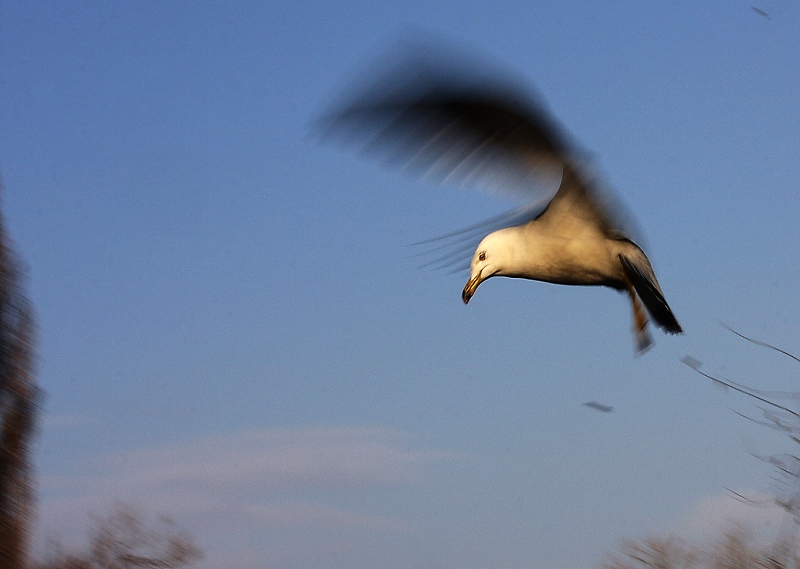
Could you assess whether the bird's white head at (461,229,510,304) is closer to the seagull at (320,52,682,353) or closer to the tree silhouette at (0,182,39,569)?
the seagull at (320,52,682,353)

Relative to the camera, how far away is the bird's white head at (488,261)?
594 cm

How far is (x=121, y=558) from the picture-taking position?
10008 millimetres

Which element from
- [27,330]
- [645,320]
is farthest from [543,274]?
[27,330]

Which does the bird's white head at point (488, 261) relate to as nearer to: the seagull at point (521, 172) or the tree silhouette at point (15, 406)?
the seagull at point (521, 172)

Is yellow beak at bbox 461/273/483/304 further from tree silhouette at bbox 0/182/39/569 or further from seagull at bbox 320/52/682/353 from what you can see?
tree silhouette at bbox 0/182/39/569

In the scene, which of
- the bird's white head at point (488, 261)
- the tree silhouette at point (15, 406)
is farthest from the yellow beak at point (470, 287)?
the tree silhouette at point (15, 406)

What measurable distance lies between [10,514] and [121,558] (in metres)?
3.61

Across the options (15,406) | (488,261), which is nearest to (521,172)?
(488,261)

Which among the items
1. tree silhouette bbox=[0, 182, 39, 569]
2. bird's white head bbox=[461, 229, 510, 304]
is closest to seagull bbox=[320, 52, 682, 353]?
bird's white head bbox=[461, 229, 510, 304]

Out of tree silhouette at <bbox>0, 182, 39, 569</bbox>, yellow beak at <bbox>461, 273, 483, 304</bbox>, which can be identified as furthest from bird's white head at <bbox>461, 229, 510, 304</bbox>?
tree silhouette at <bbox>0, 182, 39, 569</bbox>

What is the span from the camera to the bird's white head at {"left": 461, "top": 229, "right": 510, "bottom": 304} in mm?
5938

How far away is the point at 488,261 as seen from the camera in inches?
234

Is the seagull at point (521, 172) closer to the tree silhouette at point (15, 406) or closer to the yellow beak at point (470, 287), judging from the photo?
the yellow beak at point (470, 287)

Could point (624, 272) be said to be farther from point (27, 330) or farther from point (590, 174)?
point (27, 330)
